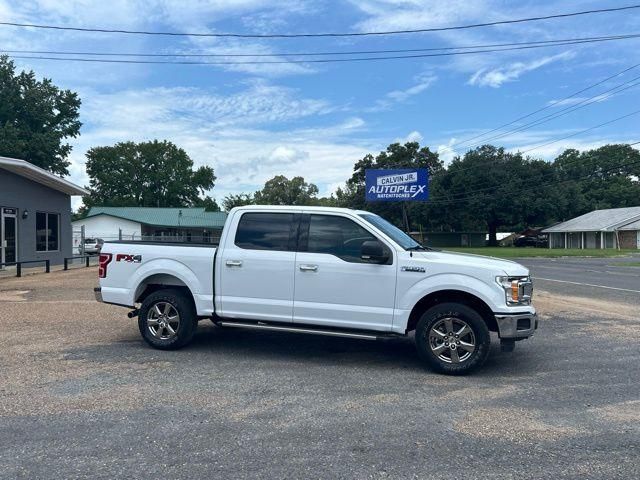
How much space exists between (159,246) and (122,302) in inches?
37.6

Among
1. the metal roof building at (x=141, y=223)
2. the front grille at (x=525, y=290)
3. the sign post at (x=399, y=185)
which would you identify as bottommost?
the front grille at (x=525, y=290)

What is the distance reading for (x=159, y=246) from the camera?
7328 millimetres

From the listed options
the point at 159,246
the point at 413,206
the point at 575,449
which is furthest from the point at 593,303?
the point at 413,206

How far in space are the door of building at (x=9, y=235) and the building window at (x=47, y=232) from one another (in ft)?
5.49

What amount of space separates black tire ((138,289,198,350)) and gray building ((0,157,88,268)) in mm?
15056

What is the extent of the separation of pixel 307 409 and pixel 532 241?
76.8 meters

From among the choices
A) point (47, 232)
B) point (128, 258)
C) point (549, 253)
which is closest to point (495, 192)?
point (549, 253)

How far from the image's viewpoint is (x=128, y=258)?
290 inches

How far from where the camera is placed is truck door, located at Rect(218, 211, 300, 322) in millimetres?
6645

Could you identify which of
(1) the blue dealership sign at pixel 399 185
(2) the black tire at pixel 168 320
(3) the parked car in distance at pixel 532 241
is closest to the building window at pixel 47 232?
(1) the blue dealership sign at pixel 399 185

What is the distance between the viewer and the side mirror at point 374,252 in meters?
6.18

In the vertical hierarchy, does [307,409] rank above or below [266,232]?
below

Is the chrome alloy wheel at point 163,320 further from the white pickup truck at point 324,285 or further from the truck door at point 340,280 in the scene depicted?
the truck door at point 340,280

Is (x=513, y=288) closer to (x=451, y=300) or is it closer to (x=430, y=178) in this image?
(x=451, y=300)
